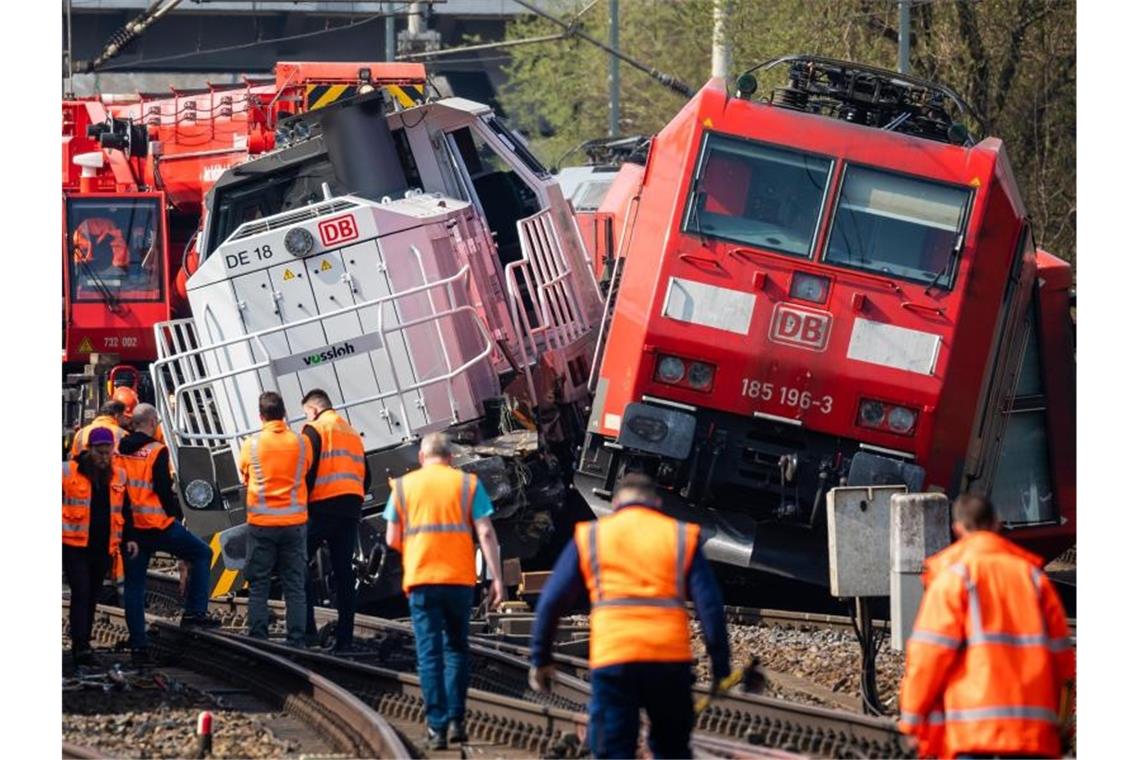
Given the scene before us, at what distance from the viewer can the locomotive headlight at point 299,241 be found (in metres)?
15.3

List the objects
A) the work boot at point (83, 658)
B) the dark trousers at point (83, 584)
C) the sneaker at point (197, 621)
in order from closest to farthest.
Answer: the work boot at point (83, 658), the dark trousers at point (83, 584), the sneaker at point (197, 621)

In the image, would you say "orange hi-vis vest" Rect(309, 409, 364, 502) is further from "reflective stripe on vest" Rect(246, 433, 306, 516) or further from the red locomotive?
the red locomotive

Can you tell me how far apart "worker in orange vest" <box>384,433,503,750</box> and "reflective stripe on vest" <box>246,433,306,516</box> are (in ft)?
9.24

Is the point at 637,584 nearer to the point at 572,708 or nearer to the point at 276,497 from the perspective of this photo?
the point at 572,708

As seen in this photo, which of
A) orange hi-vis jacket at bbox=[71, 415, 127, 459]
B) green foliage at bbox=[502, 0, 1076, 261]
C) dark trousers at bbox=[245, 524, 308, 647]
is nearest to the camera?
dark trousers at bbox=[245, 524, 308, 647]

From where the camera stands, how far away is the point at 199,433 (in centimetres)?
1551

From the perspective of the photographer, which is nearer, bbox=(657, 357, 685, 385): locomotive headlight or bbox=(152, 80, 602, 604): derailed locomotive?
bbox=(657, 357, 685, 385): locomotive headlight

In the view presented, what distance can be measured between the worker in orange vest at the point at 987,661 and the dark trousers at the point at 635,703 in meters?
1.07

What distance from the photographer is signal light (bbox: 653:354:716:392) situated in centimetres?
1442

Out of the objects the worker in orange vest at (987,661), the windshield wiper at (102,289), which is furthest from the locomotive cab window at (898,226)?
the windshield wiper at (102,289)

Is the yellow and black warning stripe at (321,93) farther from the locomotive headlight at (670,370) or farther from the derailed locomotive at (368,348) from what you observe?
the locomotive headlight at (670,370)

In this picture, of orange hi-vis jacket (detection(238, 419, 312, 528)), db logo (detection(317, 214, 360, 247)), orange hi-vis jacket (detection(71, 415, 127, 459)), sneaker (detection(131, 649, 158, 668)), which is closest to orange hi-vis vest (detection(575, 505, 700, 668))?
orange hi-vis jacket (detection(238, 419, 312, 528))

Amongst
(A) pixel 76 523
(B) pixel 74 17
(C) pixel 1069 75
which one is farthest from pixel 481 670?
(B) pixel 74 17

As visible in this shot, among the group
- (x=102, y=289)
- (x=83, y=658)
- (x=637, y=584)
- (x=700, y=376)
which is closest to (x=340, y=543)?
(x=83, y=658)
